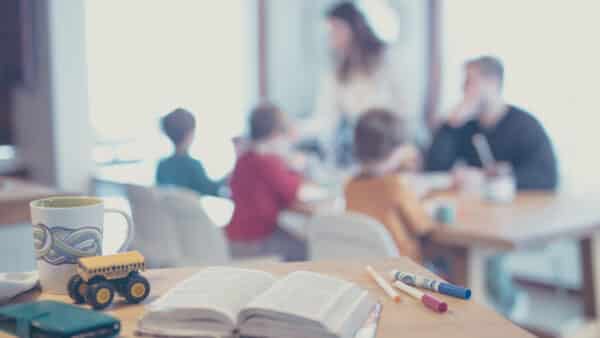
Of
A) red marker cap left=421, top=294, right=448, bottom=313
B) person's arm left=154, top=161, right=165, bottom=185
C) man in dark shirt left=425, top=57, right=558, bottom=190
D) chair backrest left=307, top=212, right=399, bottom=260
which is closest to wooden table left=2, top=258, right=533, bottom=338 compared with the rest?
red marker cap left=421, top=294, right=448, bottom=313

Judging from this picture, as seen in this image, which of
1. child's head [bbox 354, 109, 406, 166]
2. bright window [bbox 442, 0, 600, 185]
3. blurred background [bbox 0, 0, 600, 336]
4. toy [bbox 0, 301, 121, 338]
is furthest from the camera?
bright window [bbox 442, 0, 600, 185]

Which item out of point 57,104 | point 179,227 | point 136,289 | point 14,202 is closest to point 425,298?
point 136,289

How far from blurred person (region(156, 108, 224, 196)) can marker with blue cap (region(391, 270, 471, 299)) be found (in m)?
0.39

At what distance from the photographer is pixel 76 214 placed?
32.5 inches

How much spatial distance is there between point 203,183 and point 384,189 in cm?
55

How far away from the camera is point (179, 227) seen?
7.04 ft

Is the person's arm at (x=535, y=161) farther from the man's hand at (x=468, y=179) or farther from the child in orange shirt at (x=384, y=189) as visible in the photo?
the child in orange shirt at (x=384, y=189)

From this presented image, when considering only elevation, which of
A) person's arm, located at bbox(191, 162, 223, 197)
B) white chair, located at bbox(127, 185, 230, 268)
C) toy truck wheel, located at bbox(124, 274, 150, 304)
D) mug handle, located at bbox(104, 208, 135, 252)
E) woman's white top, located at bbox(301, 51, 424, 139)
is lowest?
white chair, located at bbox(127, 185, 230, 268)

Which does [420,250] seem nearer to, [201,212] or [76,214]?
[201,212]

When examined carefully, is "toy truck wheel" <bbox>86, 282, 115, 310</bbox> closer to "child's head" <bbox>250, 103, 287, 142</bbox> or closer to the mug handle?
the mug handle

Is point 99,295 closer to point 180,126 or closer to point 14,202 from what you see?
point 180,126

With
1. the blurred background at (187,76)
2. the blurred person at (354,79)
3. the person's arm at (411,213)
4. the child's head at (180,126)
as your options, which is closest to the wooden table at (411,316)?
the child's head at (180,126)

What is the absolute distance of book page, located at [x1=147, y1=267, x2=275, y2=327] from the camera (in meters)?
0.71

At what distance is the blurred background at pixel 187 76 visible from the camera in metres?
2.85
